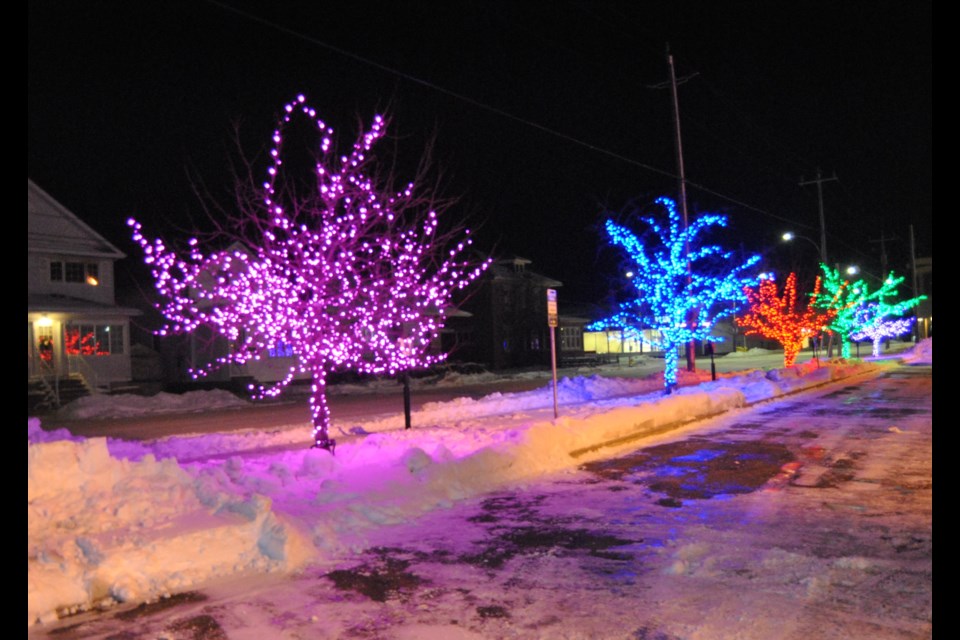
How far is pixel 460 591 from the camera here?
589cm

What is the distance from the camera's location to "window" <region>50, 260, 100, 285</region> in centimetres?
3100

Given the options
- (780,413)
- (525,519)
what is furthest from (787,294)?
(525,519)

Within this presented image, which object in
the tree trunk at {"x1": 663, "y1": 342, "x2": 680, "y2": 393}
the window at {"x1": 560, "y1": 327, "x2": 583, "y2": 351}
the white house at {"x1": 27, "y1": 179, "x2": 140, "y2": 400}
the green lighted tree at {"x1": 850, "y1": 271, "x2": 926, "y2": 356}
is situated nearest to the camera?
the tree trunk at {"x1": 663, "y1": 342, "x2": 680, "y2": 393}

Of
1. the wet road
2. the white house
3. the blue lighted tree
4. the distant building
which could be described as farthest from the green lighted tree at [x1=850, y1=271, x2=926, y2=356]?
the white house

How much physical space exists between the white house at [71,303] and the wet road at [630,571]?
25.8 meters

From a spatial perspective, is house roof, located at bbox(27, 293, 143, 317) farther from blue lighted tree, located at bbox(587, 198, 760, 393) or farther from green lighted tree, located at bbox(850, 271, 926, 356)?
green lighted tree, located at bbox(850, 271, 926, 356)

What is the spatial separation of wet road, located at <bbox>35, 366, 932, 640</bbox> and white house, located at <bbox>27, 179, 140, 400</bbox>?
84.6 feet

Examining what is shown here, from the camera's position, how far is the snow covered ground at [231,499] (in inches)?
239

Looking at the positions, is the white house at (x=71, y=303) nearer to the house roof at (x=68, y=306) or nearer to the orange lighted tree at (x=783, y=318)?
the house roof at (x=68, y=306)

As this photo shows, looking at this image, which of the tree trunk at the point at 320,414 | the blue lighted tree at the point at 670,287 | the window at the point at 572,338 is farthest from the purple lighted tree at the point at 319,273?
the window at the point at 572,338

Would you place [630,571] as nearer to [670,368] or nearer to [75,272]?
[670,368]

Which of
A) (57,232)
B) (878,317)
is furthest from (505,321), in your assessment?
(57,232)

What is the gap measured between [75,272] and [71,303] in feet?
7.81
